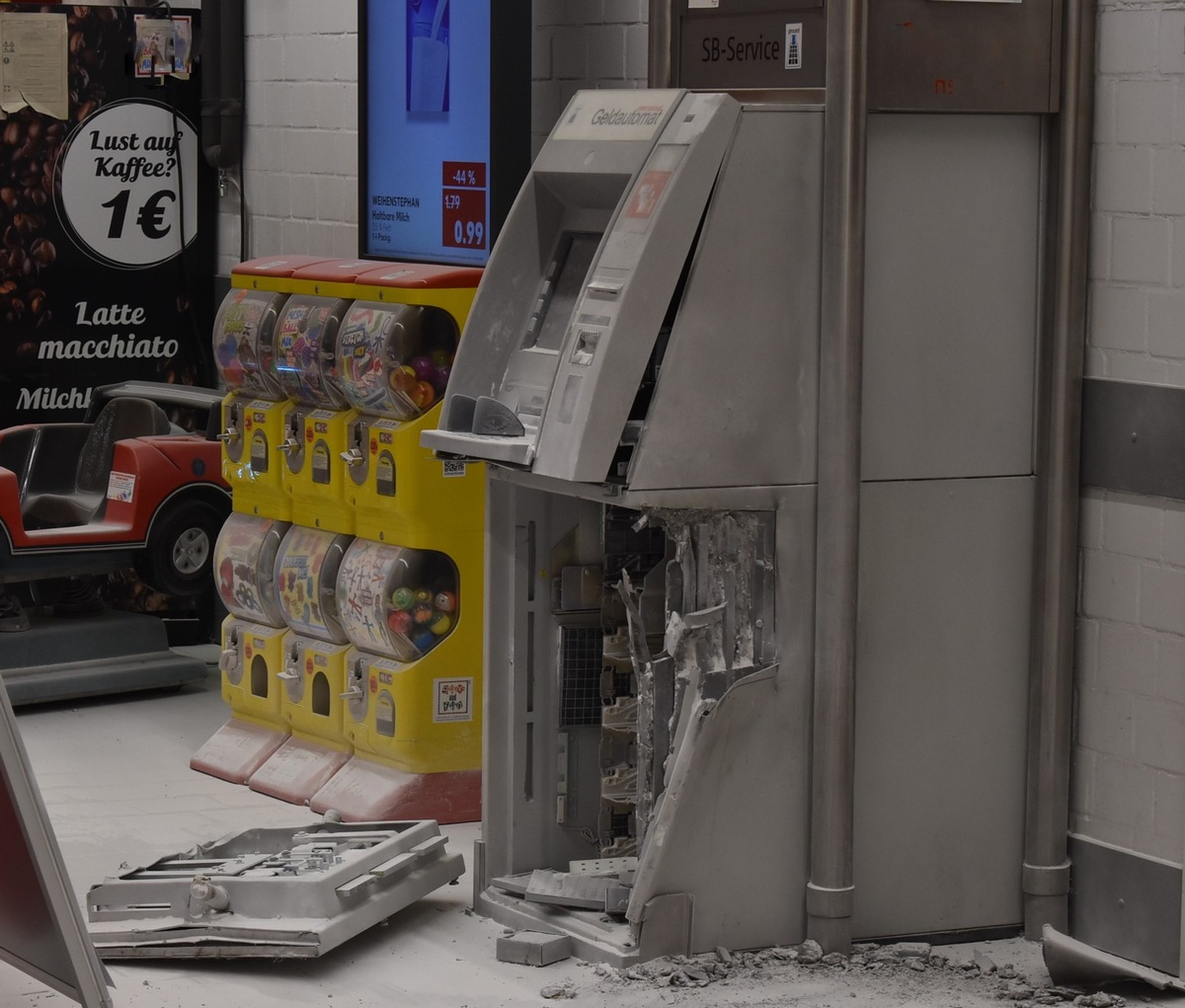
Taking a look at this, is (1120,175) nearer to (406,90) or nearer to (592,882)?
(592,882)

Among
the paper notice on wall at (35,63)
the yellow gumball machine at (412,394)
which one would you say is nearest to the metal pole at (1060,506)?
the yellow gumball machine at (412,394)

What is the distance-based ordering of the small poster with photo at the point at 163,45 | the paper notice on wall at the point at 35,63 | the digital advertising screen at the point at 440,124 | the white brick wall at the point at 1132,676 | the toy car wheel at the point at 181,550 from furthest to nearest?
the small poster with photo at the point at 163,45, the paper notice on wall at the point at 35,63, the toy car wheel at the point at 181,550, the digital advertising screen at the point at 440,124, the white brick wall at the point at 1132,676

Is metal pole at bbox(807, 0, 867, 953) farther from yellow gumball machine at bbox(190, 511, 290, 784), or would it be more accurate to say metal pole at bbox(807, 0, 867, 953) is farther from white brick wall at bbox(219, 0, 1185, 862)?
yellow gumball machine at bbox(190, 511, 290, 784)

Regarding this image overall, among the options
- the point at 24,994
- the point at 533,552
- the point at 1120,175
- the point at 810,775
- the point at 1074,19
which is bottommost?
the point at 24,994

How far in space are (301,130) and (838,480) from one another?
3523mm

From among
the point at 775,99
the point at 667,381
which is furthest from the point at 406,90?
the point at 667,381

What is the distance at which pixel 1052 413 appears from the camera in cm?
427

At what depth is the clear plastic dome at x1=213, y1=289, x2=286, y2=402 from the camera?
5691mm

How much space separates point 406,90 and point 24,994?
9.01 feet

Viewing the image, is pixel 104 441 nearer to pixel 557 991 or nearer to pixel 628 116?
pixel 628 116

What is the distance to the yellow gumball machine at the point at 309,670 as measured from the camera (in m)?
5.52

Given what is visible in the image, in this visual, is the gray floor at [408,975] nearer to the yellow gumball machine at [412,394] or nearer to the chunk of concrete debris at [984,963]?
the chunk of concrete debris at [984,963]

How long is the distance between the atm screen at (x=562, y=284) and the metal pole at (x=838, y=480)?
57 cm

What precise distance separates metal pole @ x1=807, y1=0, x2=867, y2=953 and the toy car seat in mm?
3500
